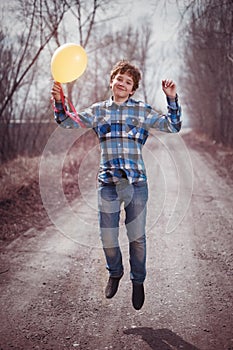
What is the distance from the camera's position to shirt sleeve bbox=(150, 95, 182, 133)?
9.77ft

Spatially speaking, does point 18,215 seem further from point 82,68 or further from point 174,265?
point 82,68

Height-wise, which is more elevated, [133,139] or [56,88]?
[56,88]

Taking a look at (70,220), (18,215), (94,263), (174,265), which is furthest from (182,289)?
(18,215)

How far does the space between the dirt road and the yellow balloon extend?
2032 mm

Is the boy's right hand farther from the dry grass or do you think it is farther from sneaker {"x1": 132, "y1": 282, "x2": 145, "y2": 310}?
the dry grass

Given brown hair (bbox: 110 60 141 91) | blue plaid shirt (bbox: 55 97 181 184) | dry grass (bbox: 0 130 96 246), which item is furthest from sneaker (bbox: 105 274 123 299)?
dry grass (bbox: 0 130 96 246)

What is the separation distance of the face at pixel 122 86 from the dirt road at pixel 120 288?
185 centimetres

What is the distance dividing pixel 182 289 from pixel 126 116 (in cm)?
182

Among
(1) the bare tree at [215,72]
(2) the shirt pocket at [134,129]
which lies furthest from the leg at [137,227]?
(1) the bare tree at [215,72]

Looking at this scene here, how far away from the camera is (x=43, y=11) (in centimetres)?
857

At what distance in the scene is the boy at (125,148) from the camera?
9.72 feet

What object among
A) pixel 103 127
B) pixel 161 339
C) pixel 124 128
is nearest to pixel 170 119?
pixel 124 128

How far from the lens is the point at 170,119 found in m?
2.99

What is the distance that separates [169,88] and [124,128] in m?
0.48
